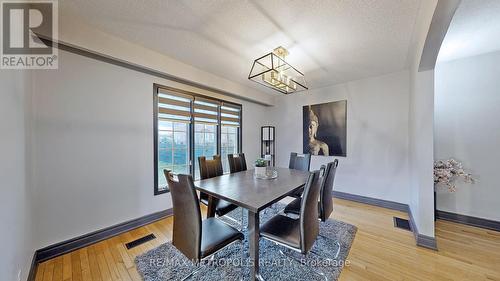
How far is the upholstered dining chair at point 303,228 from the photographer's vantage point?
1377mm

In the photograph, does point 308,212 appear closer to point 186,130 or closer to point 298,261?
point 298,261

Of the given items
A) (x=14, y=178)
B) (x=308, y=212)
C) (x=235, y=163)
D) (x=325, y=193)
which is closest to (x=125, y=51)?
(x=14, y=178)

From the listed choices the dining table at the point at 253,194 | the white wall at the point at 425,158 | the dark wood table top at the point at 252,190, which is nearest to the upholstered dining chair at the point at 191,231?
the dining table at the point at 253,194

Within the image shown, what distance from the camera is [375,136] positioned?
345cm

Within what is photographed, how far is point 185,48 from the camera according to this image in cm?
246

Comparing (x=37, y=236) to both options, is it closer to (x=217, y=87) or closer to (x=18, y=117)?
(x=18, y=117)

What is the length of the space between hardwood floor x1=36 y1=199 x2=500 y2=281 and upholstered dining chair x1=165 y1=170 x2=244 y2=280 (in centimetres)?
75

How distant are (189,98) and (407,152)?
4100 millimetres

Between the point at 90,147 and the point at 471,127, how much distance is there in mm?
5336

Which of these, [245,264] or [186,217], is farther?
[245,264]

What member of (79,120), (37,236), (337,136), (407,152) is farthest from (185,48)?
(407,152)

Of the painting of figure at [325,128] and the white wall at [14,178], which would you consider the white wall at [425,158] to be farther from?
the white wall at [14,178]
